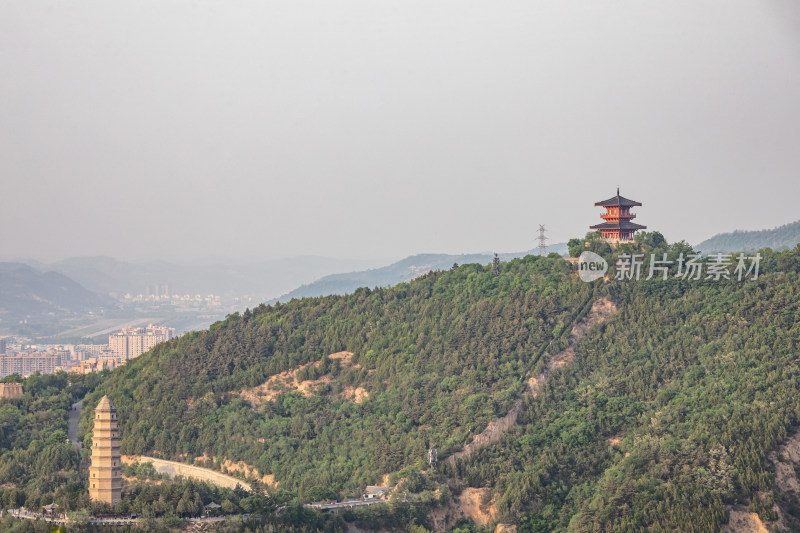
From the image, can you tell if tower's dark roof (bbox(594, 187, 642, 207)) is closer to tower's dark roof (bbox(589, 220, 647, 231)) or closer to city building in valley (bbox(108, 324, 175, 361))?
tower's dark roof (bbox(589, 220, 647, 231))

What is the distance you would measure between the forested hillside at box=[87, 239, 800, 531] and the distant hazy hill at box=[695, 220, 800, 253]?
46.1 metres

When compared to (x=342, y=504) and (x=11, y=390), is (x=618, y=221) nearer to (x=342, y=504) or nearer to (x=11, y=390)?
(x=342, y=504)

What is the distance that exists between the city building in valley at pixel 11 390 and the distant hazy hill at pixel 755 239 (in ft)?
192

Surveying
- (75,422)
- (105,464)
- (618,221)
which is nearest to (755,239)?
(618,221)

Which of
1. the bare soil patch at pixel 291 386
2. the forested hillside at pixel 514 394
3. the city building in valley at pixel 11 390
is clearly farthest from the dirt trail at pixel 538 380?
the city building in valley at pixel 11 390

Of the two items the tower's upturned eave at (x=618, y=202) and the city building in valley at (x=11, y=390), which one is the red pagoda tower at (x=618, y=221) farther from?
the city building in valley at (x=11, y=390)

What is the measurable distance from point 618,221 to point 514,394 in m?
12.9

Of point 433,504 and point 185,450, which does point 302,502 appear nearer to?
point 433,504

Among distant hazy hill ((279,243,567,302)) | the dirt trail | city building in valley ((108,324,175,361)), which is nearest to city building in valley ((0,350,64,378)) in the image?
city building in valley ((108,324,175,361))

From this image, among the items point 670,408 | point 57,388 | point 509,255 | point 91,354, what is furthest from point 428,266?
point 670,408

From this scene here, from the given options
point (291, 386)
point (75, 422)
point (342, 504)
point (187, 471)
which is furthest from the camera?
point (75, 422)

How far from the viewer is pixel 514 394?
186 feet

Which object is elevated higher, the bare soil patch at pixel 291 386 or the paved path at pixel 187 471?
the bare soil patch at pixel 291 386

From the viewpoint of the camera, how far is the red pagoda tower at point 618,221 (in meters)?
65.6
